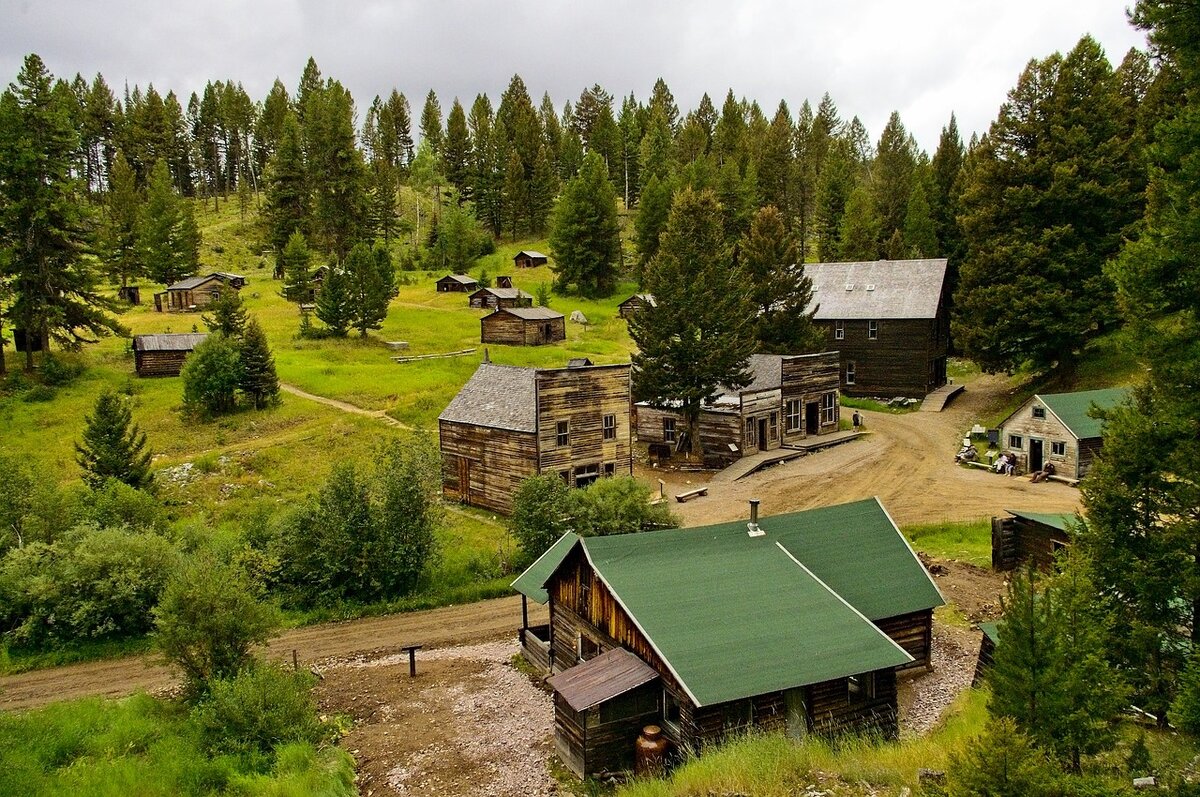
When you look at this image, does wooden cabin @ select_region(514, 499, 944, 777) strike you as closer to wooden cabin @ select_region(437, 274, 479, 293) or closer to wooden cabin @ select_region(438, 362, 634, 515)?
wooden cabin @ select_region(438, 362, 634, 515)

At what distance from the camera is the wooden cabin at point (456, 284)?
8088 centimetres

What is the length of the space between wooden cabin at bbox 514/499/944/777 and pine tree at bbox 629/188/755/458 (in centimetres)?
2025

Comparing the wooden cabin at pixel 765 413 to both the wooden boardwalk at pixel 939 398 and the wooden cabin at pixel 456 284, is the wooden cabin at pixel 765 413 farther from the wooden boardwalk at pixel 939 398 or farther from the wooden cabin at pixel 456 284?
the wooden cabin at pixel 456 284

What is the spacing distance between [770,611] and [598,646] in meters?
4.21

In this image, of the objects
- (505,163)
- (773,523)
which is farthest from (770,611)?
(505,163)

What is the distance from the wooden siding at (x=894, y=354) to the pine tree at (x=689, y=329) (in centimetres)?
1324

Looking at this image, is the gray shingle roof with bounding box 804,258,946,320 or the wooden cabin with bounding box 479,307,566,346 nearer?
the gray shingle roof with bounding box 804,258,946,320

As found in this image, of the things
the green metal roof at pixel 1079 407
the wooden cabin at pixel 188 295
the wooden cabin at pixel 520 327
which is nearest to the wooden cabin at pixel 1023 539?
the green metal roof at pixel 1079 407

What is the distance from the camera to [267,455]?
130ft

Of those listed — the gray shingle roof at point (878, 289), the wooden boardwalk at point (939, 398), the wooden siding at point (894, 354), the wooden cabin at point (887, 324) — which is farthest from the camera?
the gray shingle roof at point (878, 289)

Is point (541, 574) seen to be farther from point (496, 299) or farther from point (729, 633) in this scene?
point (496, 299)

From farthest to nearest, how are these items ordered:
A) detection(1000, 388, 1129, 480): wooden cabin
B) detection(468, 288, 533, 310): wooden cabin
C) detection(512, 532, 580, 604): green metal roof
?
1. detection(468, 288, 533, 310): wooden cabin
2. detection(1000, 388, 1129, 480): wooden cabin
3. detection(512, 532, 580, 604): green metal roof

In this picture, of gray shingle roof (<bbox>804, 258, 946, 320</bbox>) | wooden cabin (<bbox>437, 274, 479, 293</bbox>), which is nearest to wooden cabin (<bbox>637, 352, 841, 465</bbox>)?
gray shingle roof (<bbox>804, 258, 946, 320</bbox>)

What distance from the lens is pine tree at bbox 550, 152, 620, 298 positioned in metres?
80.2
